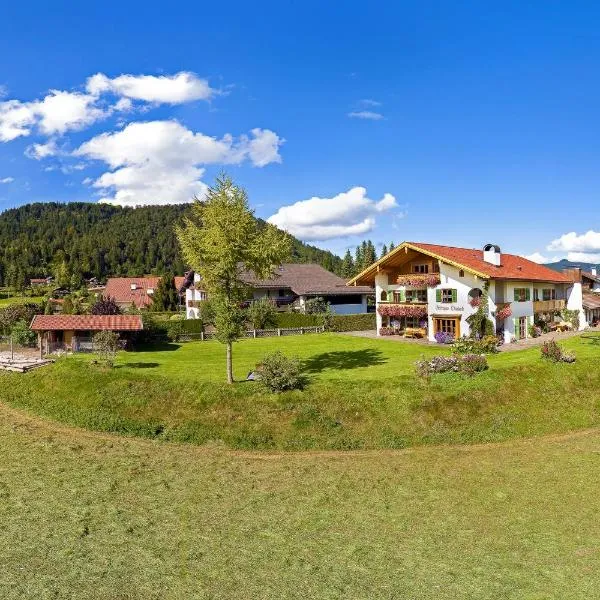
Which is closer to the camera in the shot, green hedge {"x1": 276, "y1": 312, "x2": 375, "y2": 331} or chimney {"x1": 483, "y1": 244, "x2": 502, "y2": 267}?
chimney {"x1": 483, "y1": 244, "x2": 502, "y2": 267}

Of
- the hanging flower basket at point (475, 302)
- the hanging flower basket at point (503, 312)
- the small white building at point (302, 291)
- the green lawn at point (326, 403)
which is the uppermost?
the small white building at point (302, 291)

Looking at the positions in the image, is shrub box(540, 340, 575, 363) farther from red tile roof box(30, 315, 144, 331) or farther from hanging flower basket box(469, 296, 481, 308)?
red tile roof box(30, 315, 144, 331)

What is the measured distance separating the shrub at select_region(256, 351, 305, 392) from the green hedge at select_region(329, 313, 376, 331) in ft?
86.4

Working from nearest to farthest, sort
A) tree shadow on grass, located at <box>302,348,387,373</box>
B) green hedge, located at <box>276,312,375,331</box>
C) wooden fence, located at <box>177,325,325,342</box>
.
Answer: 1. tree shadow on grass, located at <box>302,348,387,373</box>
2. wooden fence, located at <box>177,325,325,342</box>
3. green hedge, located at <box>276,312,375,331</box>

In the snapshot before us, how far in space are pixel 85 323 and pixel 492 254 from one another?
34864 millimetres

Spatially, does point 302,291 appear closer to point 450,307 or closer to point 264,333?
point 264,333

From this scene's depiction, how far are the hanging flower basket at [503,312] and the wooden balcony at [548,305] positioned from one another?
6597mm

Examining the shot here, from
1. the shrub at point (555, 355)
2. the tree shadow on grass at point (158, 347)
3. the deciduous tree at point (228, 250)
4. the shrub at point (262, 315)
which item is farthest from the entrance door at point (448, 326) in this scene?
the tree shadow on grass at point (158, 347)

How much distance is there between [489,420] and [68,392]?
2206 centimetres

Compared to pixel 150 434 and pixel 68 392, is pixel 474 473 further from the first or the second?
pixel 68 392

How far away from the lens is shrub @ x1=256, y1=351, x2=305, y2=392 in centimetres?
2577

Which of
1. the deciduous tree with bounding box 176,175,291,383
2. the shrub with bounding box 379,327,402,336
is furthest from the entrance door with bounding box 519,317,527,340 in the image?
the deciduous tree with bounding box 176,175,291,383

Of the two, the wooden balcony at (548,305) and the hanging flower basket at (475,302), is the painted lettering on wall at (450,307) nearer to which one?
the hanging flower basket at (475,302)

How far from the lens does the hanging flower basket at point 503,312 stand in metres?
40.6
